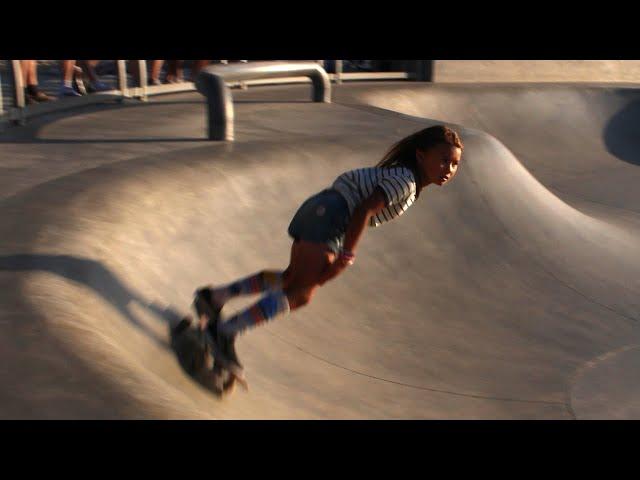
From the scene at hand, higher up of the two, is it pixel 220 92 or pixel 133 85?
pixel 220 92

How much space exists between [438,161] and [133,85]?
9687mm

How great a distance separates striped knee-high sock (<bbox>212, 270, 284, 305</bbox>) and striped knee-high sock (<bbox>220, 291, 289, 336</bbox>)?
272 mm

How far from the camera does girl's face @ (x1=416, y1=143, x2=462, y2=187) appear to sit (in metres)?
4.47

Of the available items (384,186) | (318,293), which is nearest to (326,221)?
(384,186)

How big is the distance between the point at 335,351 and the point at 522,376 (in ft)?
5.31

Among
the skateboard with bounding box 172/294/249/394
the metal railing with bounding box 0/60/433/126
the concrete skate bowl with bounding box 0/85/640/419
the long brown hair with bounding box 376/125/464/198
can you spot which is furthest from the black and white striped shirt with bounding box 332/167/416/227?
the metal railing with bounding box 0/60/433/126

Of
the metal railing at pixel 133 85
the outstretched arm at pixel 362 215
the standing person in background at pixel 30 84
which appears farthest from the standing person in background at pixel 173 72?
the outstretched arm at pixel 362 215

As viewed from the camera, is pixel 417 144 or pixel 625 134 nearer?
pixel 417 144

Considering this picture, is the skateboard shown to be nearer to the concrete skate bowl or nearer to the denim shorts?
the concrete skate bowl

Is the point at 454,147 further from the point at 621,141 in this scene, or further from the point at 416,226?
the point at 621,141

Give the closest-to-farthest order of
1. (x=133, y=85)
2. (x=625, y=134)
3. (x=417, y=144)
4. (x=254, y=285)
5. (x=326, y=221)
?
(x=326, y=221) → (x=417, y=144) → (x=254, y=285) → (x=133, y=85) → (x=625, y=134)

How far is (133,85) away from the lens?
1316 cm

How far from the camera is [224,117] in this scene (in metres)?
8.79

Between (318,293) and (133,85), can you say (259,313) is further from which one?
(133,85)
